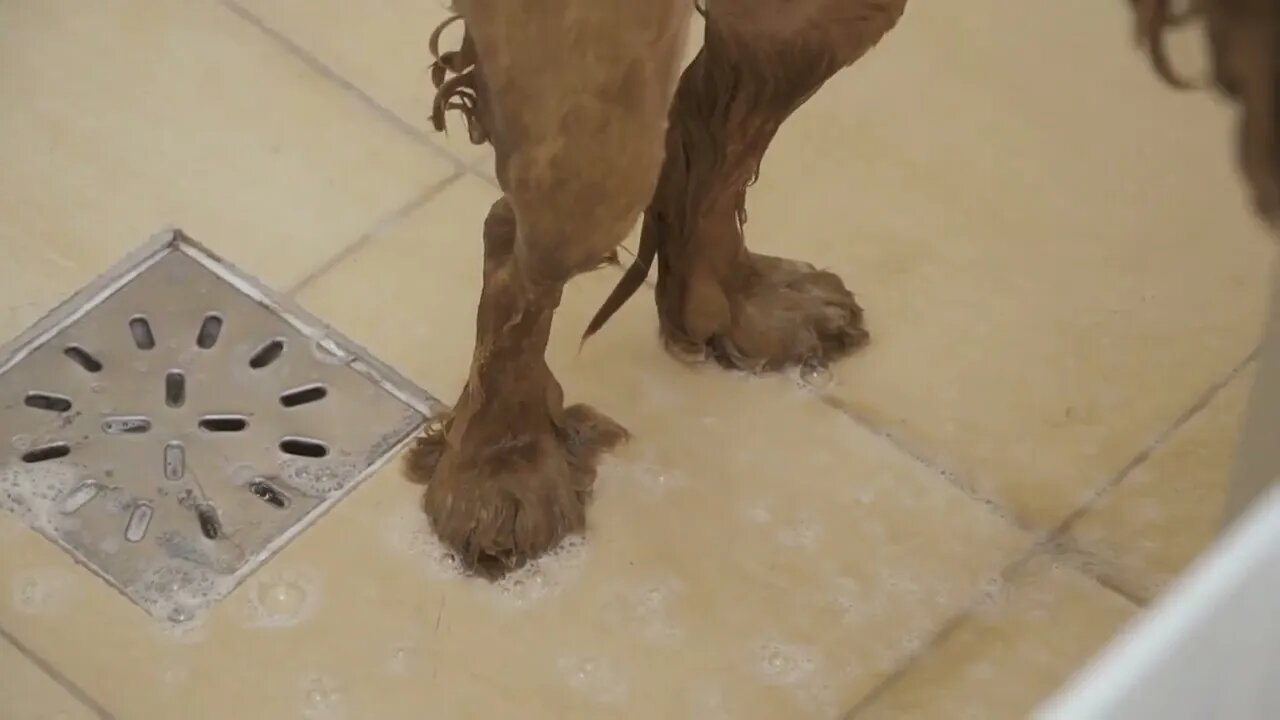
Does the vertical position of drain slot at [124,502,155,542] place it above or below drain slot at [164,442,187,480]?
below

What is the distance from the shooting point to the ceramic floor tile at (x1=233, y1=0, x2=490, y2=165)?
4.69 feet

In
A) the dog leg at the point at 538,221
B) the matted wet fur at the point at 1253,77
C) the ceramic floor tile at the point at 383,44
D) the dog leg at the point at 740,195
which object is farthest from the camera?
the ceramic floor tile at the point at 383,44

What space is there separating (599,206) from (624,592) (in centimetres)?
36

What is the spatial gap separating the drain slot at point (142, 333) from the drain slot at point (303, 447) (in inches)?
5.7

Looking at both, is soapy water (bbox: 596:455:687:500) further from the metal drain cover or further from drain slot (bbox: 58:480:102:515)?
drain slot (bbox: 58:480:102:515)

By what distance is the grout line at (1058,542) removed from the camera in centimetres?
111

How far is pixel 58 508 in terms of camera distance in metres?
1.16

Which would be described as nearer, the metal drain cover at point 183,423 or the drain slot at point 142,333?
the metal drain cover at point 183,423

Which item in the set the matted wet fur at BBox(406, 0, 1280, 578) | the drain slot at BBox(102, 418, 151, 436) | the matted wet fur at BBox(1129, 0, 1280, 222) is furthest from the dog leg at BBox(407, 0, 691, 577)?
the matted wet fur at BBox(1129, 0, 1280, 222)

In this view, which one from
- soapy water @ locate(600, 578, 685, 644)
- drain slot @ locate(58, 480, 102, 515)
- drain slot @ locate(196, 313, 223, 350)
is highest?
soapy water @ locate(600, 578, 685, 644)

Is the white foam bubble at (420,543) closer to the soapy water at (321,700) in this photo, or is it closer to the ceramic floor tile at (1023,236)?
the soapy water at (321,700)

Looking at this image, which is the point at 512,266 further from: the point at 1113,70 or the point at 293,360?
the point at 1113,70

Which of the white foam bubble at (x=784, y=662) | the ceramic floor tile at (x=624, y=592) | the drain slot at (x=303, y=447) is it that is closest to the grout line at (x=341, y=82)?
the ceramic floor tile at (x=624, y=592)

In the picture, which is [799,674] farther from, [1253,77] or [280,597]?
[1253,77]
